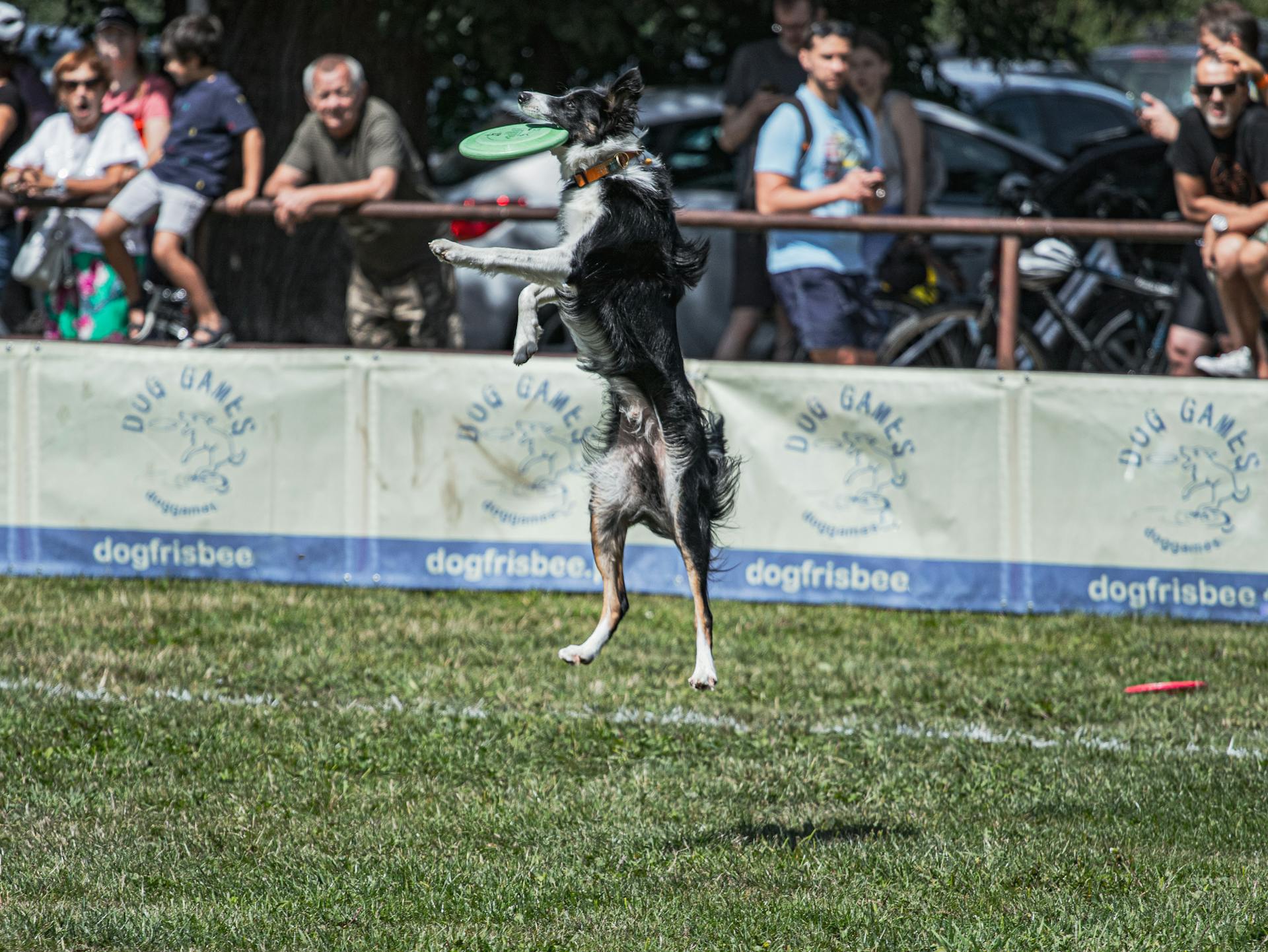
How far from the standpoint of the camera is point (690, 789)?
5.79 meters

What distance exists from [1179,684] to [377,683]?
3.35 metres

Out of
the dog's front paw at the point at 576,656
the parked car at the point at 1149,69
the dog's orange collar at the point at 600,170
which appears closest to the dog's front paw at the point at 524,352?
the dog's orange collar at the point at 600,170

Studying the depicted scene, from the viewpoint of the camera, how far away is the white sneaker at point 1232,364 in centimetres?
843

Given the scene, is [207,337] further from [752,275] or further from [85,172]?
[752,275]

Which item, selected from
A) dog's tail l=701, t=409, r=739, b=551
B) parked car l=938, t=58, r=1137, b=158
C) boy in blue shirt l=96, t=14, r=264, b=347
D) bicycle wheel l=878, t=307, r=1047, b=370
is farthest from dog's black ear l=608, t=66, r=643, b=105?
parked car l=938, t=58, r=1137, b=158

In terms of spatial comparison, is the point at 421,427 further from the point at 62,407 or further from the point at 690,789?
the point at 690,789

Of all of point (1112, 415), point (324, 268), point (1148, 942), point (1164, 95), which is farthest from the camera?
point (1164, 95)

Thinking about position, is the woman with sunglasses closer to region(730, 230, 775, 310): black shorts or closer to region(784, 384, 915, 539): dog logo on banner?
region(730, 230, 775, 310): black shorts

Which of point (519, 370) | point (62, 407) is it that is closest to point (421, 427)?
point (519, 370)

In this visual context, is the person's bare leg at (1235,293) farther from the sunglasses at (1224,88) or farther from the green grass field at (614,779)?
the green grass field at (614,779)

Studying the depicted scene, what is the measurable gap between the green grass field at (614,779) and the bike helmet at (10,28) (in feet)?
12.0

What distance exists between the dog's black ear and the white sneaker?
5.37 metres

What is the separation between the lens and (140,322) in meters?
9.55

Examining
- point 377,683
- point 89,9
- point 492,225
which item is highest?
point 89,9
